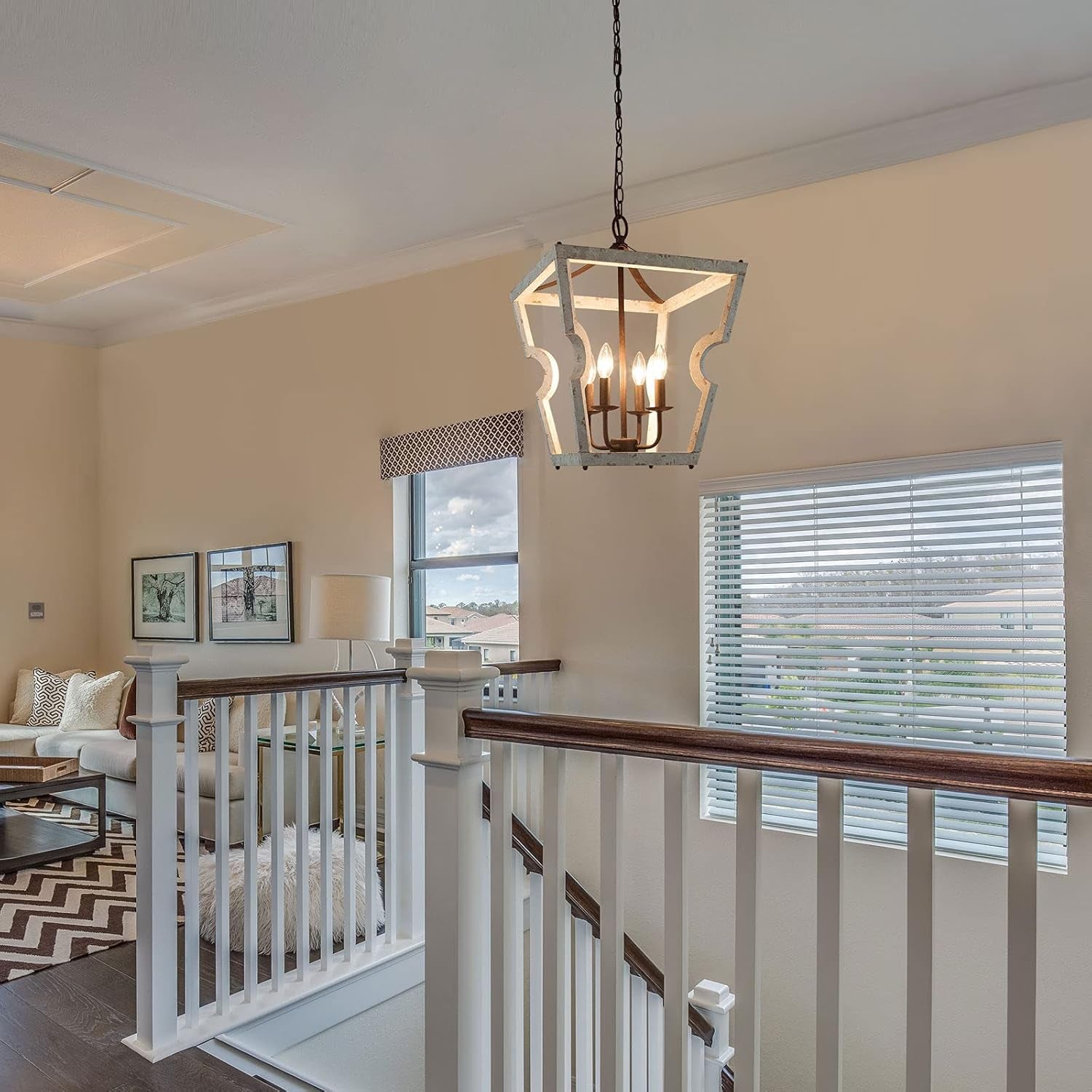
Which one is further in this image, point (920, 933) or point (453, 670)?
point (453, 670)

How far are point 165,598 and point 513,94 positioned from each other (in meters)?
4.35

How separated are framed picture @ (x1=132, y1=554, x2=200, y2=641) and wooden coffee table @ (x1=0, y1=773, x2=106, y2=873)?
5.52 ft

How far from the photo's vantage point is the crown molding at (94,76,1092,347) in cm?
313

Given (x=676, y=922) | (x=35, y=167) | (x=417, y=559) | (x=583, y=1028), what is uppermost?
(x=35, y=167)

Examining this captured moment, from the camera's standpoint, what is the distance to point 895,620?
3346 millimetres

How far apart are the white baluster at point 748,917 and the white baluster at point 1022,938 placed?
35cm

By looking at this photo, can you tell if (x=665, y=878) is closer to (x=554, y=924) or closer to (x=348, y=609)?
(x=554, y=924)

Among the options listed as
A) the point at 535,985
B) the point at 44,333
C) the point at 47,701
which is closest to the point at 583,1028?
the point at 535,985

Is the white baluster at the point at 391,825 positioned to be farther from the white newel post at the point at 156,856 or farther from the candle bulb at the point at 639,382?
the candle bulb at the point at 639,382

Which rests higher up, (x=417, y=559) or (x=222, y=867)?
(x=417, y=559)

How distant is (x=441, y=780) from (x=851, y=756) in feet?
2.77

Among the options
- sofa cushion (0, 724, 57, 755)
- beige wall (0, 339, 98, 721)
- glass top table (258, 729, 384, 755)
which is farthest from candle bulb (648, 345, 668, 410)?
beige wall (0, 339, 98, 721)

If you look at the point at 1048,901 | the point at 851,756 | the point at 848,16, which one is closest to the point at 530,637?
the point at 1048,901

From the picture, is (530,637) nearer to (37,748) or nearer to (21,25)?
(21,25)
